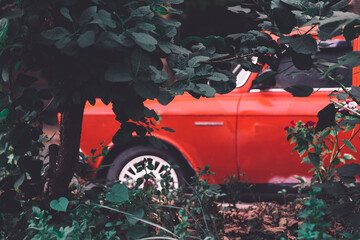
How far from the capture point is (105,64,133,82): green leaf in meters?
1.48

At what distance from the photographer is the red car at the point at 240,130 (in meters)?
4.38

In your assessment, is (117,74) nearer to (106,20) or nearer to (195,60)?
(106,20)

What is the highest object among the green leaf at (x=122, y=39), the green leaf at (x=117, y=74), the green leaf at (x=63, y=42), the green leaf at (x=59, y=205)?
the green leaf at (x=122, y=39)

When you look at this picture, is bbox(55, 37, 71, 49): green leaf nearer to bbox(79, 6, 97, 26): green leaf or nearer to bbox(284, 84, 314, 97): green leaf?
bbox(79, 6, 97, 26): green leaf

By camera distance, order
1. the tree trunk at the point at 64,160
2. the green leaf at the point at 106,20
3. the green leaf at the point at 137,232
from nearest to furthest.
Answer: the green leaf at the point at 106,20
the green leaf at the point at 137,232
the tree trunk at the point at 64,160

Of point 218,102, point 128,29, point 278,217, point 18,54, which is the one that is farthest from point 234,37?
point 218,102

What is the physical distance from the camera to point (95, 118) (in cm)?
488

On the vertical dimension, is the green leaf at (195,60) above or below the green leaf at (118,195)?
above

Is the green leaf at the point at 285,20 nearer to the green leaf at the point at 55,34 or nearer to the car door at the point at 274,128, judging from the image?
the green leaf at the point at 55,34

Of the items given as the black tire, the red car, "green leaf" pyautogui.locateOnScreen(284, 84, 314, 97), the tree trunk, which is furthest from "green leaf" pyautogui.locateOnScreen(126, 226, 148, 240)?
the black tire

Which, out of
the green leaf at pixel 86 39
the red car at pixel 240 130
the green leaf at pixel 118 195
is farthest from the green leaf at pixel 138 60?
the red car at pixel 240 130

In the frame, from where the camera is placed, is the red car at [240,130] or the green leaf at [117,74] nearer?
the green leaf at [117,74]

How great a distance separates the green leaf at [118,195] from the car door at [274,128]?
9.15ft

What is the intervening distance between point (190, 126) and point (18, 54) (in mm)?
2939
